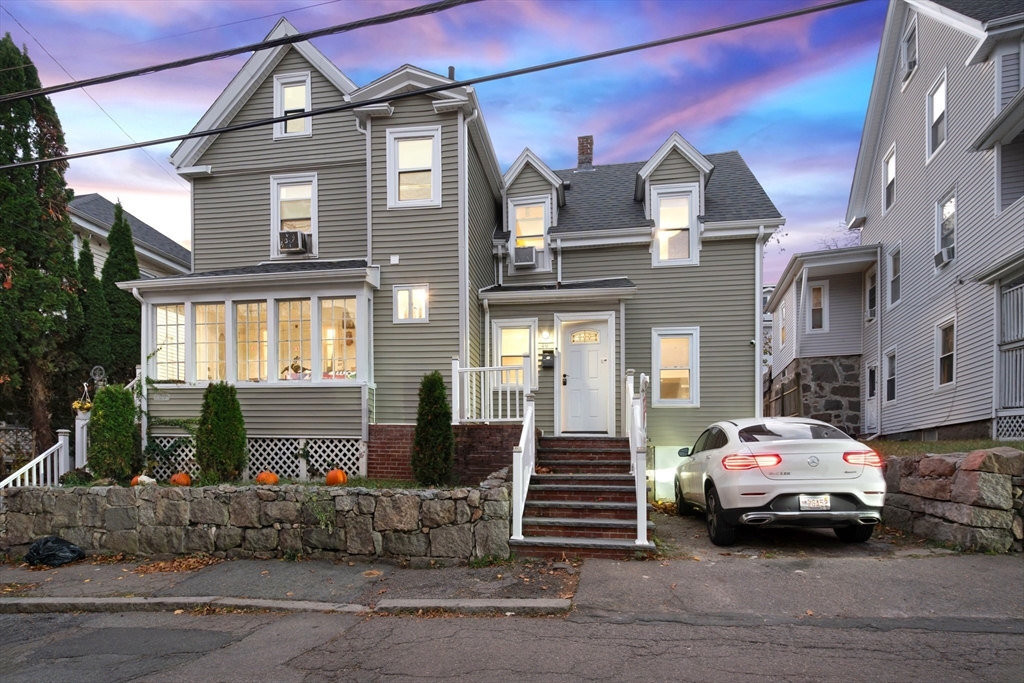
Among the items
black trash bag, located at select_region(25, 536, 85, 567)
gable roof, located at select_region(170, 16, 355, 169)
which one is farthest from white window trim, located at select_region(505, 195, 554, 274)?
black trash bag, located at select_region(25, 536, 85, 567)

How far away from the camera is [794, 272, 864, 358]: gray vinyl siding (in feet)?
57.2

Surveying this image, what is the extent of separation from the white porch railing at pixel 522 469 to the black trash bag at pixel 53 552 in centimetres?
599

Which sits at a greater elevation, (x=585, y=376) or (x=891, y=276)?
(x=891, y=276)

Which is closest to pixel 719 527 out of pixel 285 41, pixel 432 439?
pixel 432 439

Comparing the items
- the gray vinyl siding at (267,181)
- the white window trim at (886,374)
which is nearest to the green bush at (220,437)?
the gray vinyl siding at (267,181)

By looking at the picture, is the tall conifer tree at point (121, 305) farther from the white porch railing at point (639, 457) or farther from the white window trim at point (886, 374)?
the white window trim at point (886, 374)

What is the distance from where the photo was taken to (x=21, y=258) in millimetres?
11781

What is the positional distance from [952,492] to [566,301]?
746cm

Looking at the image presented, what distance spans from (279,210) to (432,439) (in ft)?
22.7

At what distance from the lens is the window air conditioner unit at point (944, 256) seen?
1228 cm

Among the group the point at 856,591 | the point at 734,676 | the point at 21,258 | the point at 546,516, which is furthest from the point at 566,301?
the point at 21,258

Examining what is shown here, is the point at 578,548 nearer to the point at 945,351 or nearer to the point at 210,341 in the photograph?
the point at 210,341

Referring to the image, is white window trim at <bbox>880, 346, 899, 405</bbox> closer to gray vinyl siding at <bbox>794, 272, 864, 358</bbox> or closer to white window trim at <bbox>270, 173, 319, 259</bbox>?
gray vinyl siding at <bbox>794, 272, 864, 358</bbox>

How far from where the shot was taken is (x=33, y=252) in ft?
39.9
